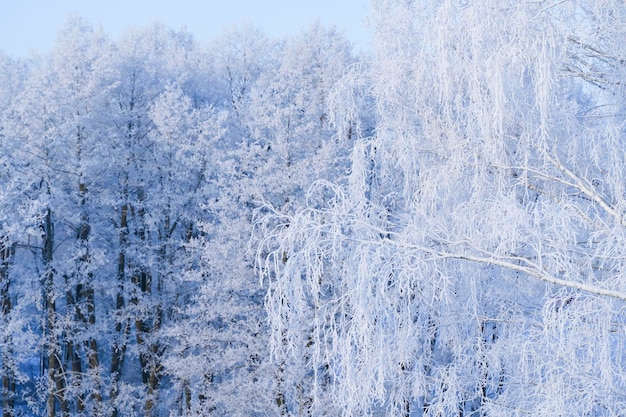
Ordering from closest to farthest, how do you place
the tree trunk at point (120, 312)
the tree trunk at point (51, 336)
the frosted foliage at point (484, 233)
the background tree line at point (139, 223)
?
the frosted foliage at point (484, 233) → the background tree line at point (139, 223) → the tree trunk at point (51, 336) → the tree trunk at point (120, 312)

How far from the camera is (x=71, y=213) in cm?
1214

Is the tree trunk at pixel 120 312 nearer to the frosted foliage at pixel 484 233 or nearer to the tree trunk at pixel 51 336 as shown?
the tree trunk at pixel 51 336

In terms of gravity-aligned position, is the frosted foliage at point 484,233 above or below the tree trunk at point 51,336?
above

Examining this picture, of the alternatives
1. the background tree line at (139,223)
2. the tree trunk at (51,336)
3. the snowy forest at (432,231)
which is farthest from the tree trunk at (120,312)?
the snowy forest at (432,231)

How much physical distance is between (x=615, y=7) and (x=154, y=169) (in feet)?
36.0

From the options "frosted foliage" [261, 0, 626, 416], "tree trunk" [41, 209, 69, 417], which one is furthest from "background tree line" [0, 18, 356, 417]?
"frosted foliage" [261, 0, 626, 416]

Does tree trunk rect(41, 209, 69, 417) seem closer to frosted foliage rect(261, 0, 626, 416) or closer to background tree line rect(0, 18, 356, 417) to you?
background tree line rect(0, 18, 356, 417)

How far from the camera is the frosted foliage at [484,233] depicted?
13.2ft

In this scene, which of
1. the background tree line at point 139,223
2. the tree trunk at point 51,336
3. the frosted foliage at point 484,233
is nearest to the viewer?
the frosted foliage at point 484,233

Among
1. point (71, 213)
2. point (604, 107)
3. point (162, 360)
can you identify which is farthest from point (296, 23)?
point (604, 107)

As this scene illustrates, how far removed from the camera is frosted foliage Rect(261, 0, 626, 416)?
13.2ft

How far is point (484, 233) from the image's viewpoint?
4496 millimetres

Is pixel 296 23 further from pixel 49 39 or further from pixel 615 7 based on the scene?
pixel 615 7

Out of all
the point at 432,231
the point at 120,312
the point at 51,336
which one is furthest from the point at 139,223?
the point at 432,231
